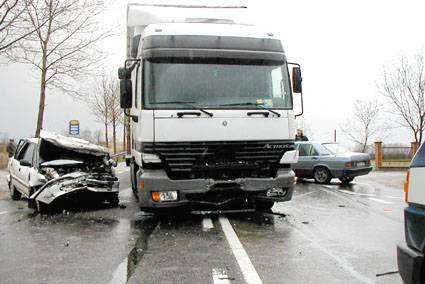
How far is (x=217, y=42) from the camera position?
681cm

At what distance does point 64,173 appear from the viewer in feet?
29.2

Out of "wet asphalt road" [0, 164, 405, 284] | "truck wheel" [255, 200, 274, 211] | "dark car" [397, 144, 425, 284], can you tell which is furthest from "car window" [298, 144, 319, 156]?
"dark car" [397, 144, 425, 284]

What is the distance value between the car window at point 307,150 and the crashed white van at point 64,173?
7.50 m

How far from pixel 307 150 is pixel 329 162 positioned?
1.05 metres

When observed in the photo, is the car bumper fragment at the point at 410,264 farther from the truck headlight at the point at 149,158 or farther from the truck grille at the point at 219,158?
the truck headlight at the point at 149,158

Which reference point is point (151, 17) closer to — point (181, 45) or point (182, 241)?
point (181, 45)

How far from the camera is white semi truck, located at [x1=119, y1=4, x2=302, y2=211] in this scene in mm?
6359

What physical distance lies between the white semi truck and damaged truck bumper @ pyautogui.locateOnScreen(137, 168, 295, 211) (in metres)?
0.02

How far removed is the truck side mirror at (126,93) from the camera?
693cm

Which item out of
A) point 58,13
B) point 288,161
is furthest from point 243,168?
point 58,13

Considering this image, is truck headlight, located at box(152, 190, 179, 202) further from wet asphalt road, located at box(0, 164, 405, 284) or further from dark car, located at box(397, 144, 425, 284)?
dark car, located at box(397, 144, 425, 284)

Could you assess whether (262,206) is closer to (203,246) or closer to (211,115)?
(211,115)

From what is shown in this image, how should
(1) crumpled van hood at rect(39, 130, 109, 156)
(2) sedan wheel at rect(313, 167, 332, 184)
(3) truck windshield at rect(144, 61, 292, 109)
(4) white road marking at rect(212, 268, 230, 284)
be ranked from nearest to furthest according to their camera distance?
(4) white road marking at rect(212, 268, 230, 284)
(3) truck windshield at rect(144, 61, 292, 109)
(1) crumpled van hood at rect(39, 130, 109, 156)
(2) sedan wheel at rect(313, 167, 332, 184)

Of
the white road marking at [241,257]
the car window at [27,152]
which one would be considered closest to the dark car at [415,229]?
the white road marking at [241,257]
